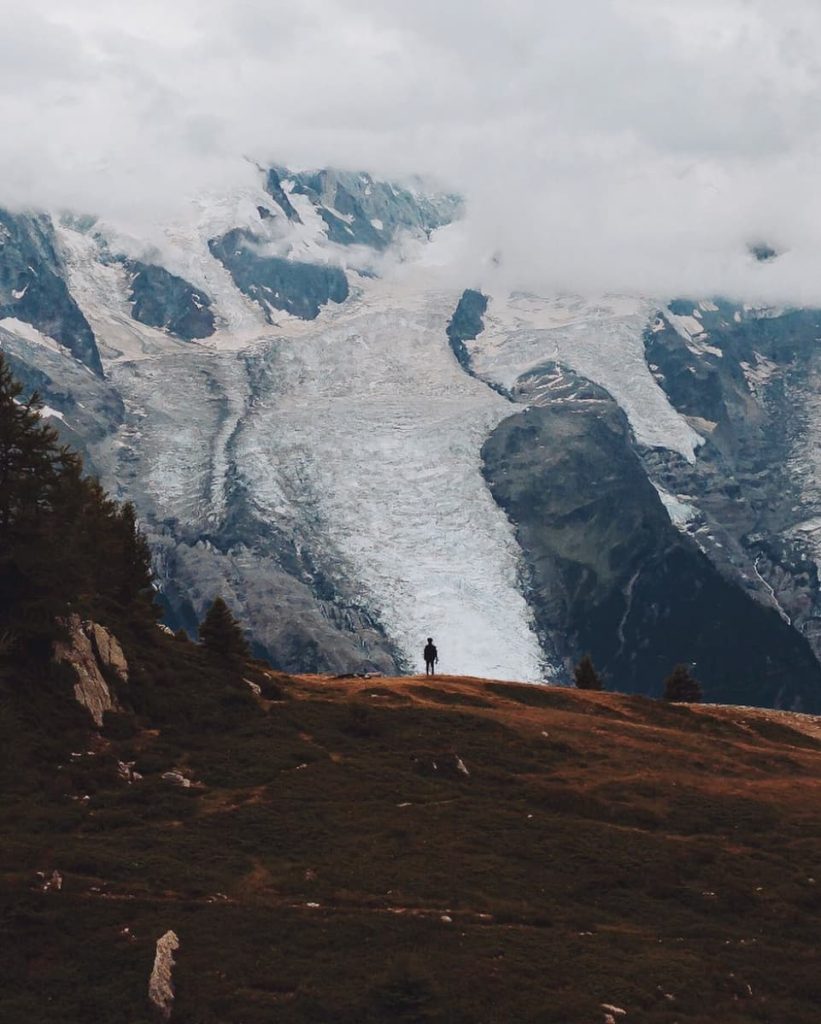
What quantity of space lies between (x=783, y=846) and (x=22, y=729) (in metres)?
32.8

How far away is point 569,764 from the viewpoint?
64500 millimetres

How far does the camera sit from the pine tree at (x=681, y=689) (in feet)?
381

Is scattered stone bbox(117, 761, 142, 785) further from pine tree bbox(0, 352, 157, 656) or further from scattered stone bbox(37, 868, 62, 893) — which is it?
scattered stone bbox(37, 868, 62, 893)

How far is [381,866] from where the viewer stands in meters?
45.0

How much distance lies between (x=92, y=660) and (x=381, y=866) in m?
20.9

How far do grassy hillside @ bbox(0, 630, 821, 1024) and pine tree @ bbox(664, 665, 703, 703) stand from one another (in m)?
44.8

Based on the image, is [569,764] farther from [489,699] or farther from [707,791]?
[489,699]

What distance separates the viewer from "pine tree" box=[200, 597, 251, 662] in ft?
245

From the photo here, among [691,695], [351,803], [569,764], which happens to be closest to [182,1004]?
[351,803]

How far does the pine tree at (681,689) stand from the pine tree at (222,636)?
52721mm

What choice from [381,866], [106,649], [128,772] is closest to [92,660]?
[106,649]

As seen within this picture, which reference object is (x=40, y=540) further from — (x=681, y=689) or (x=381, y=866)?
(x=681, y=689)

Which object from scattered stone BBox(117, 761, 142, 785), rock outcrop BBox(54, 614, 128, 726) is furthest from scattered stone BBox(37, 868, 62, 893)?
rock outcrop BBox(54, 614, 128, 726)

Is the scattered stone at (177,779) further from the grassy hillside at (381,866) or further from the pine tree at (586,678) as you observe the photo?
the pine tree at (586,678)
